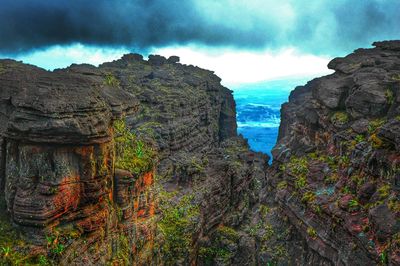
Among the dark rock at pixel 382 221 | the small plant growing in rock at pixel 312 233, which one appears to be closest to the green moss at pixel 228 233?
the small plant growing in rock at pixel 312 233

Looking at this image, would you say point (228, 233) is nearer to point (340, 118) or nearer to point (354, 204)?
point (340, 118)

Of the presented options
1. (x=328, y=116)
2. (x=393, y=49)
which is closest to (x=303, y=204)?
(x=328, y=116)

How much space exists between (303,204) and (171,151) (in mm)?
45595

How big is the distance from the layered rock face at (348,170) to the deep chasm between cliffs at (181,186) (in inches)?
4.1

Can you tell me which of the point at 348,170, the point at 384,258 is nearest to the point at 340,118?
the point at 348,170

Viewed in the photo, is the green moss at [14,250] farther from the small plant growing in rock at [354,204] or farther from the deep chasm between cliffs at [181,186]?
the small plant growing in rock at [354,204]

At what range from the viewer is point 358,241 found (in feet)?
75.0

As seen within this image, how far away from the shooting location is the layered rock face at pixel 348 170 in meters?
22.4

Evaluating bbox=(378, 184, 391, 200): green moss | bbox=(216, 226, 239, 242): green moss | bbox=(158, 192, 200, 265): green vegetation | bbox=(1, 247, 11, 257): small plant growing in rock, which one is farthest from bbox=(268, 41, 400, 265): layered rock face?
bbox=(1, 247, 11, 257): small plant growing in rock

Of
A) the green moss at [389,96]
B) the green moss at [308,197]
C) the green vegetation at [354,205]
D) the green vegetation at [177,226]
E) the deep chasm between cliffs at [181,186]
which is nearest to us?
the deep chasm between cliffs at [181,186]

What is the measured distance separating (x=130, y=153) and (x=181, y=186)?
787 inches

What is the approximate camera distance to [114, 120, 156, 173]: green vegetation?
83.4 ft

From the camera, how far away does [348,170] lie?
29.1 m

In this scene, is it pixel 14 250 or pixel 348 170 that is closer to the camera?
pixel 14 250
